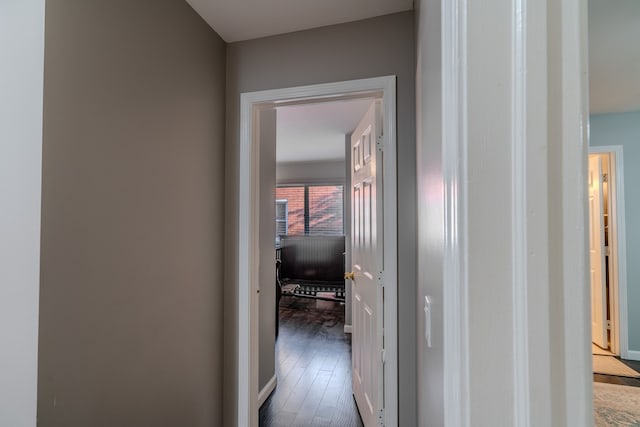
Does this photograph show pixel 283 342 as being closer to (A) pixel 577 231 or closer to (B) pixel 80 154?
(B) pixel 80 154

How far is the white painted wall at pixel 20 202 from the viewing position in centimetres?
96

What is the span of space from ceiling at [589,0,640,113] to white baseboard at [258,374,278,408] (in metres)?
3.19

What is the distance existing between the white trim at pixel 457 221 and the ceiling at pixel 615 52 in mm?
1833

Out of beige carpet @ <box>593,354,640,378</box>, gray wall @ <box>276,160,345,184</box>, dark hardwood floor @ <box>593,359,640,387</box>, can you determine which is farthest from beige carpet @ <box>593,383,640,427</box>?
gray wall @ <box>276,160,345,184</box>

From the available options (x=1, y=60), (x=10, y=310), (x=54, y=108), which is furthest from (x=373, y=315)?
(x=1, y=60)

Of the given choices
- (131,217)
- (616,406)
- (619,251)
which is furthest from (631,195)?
(131,217)

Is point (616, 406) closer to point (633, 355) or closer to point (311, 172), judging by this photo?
point (633, 355)

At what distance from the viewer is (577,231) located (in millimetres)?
327

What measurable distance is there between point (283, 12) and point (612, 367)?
4058mm

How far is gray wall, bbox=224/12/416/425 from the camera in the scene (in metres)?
1.62

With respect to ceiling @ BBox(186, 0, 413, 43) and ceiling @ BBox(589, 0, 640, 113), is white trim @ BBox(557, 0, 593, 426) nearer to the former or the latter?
ceiling @ BBox(186, 0, 413, 43)

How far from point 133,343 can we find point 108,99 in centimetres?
101

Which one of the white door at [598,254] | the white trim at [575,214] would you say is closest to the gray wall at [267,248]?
the white trim at [575,214]

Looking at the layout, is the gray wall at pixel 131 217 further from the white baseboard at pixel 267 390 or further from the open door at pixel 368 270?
the open door at pixel 368 270
